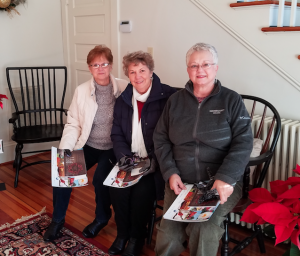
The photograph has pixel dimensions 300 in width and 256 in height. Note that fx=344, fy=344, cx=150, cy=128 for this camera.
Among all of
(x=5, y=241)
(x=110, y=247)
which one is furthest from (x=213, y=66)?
(x=5, y=241)

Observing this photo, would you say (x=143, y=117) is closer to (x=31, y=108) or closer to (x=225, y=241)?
(x=225, y=241)

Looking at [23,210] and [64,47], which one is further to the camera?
[64,47]

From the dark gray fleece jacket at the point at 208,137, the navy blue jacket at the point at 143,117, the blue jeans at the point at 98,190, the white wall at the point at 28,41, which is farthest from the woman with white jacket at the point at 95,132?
the white wall at the point at 28,41

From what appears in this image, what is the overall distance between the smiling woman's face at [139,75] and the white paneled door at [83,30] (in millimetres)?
1246

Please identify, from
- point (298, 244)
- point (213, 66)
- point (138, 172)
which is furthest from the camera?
point (138, 172)

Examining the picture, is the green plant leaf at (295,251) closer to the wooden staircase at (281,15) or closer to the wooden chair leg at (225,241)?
the wooden chair leg at (225,241)

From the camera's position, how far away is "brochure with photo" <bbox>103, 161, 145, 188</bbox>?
1.94m

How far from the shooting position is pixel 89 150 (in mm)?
2357

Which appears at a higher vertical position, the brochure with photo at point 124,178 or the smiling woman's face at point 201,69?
the smiling woman's face at point 201,69

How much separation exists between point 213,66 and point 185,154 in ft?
1.56

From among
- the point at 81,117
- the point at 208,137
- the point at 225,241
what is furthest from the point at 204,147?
the point at 81,117

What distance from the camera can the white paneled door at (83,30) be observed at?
3.28 meters

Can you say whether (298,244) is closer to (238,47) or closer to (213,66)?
(213,66)

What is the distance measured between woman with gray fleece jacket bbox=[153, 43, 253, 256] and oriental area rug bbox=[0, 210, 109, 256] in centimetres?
62
